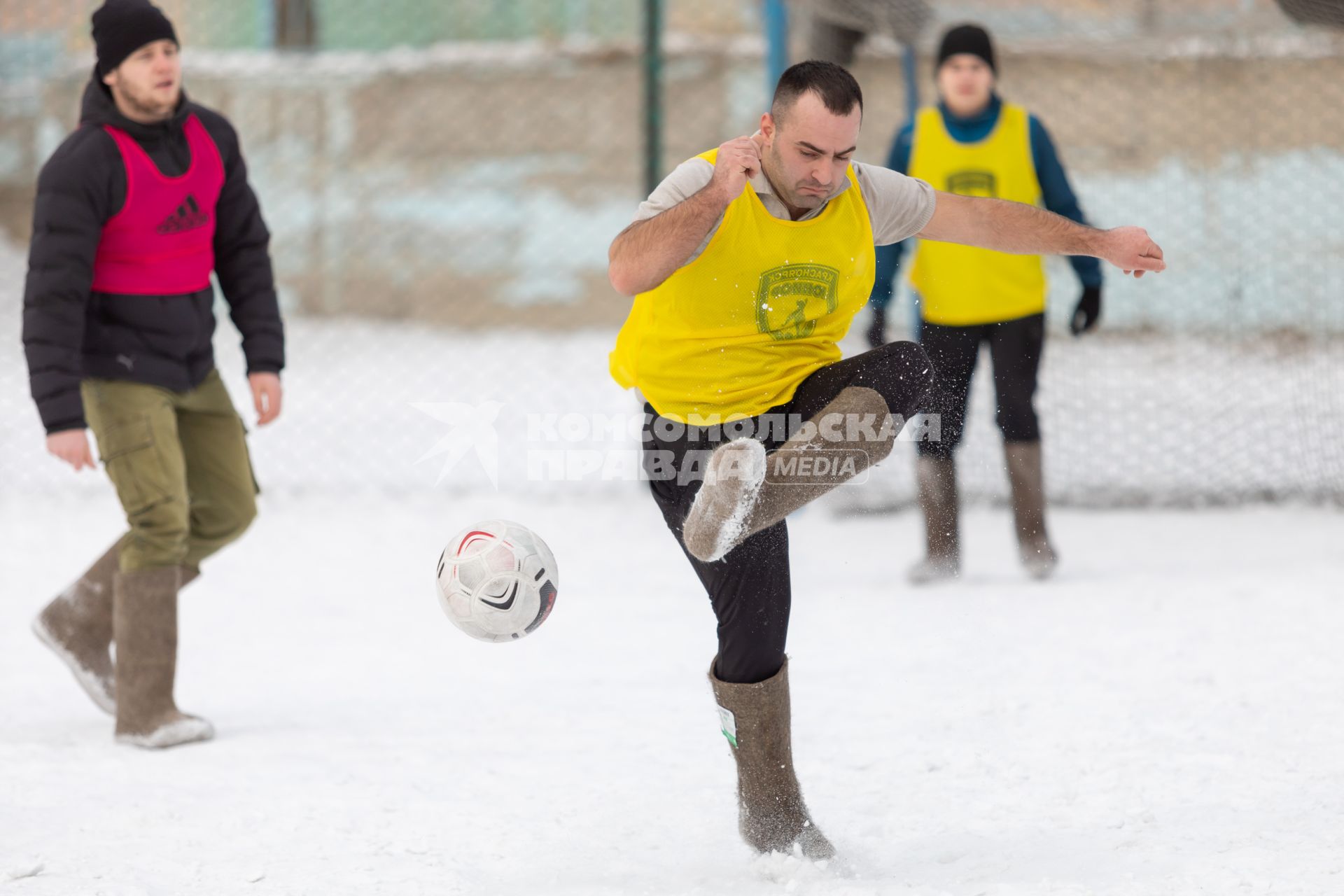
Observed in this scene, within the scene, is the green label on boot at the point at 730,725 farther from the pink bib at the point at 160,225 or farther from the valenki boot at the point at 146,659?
the pink bib at the point at 160,225

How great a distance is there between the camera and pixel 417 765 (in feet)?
11.4

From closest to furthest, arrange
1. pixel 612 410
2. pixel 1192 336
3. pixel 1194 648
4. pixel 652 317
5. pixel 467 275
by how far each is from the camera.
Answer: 1. pixel 652 317
2. pixel 1194 648
3. pixel 1192 336
4. pixel 612 410
5. pixel 467 275

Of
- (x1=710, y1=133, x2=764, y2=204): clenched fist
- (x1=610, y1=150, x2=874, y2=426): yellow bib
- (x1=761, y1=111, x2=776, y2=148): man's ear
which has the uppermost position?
(x1=761, y1=111, x2=776, y2=148): man's ear

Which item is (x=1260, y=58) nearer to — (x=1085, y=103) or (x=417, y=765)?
(x=1085, y=103)

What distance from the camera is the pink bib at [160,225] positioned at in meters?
3.58

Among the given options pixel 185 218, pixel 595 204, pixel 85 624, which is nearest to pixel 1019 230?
pixel 185 218

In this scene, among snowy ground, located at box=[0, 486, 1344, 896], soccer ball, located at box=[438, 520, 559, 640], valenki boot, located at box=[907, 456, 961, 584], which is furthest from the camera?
valenki boot, located at box=[907, 456, 961, 584]

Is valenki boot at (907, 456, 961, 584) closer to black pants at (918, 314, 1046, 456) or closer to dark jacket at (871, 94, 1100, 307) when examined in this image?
black pants at (918, 314, 1046, 456)

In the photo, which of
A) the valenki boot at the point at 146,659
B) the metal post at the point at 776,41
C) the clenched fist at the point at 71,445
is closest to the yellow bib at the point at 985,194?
the metal post at the point at 776,41

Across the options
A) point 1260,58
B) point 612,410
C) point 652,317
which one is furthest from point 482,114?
point 652,317

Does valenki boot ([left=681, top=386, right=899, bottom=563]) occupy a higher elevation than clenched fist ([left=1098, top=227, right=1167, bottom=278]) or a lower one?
lower

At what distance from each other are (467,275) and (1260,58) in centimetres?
665

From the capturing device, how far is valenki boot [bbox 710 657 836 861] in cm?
278

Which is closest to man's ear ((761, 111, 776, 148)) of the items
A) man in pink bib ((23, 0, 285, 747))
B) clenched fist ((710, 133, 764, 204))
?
clenched fist ((710, 133, 764, 204))
